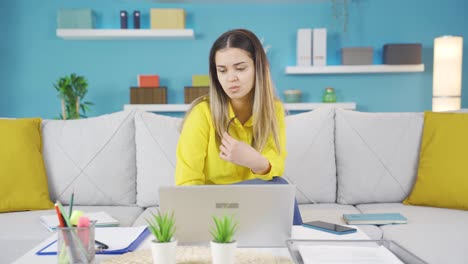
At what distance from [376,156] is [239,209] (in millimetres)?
1438

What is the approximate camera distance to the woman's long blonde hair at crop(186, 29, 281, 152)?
5.72 feet

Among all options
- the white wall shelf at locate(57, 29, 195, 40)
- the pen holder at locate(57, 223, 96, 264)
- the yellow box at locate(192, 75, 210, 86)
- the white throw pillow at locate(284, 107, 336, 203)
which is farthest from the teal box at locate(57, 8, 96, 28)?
the pen holder at locate(57, 223, 96, 264)

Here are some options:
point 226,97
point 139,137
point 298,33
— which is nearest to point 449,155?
point 226,97

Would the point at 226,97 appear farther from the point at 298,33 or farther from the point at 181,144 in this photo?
the point at 298,33

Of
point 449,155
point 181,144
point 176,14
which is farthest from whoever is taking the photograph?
point 176,14

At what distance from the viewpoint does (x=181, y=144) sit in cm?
176

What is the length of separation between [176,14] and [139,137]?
1996 mm

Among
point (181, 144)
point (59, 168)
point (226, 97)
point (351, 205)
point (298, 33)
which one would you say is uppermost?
point (298, 33)

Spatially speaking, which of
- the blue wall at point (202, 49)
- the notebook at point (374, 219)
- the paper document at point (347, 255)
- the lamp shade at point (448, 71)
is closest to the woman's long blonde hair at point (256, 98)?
the notebook at point (374, 219)

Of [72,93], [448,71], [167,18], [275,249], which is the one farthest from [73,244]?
[448,71]

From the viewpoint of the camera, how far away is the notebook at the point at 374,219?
6.15 ft

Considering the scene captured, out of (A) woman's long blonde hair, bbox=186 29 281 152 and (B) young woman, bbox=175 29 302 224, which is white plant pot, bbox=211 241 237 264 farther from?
(A) woman's long blonde hair, bbox=186 29 281 152

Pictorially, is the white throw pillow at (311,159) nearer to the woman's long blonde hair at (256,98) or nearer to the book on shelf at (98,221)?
the woman's long blonde hair at (256,98)

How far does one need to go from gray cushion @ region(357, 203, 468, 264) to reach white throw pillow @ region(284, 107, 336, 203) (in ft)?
0.83
